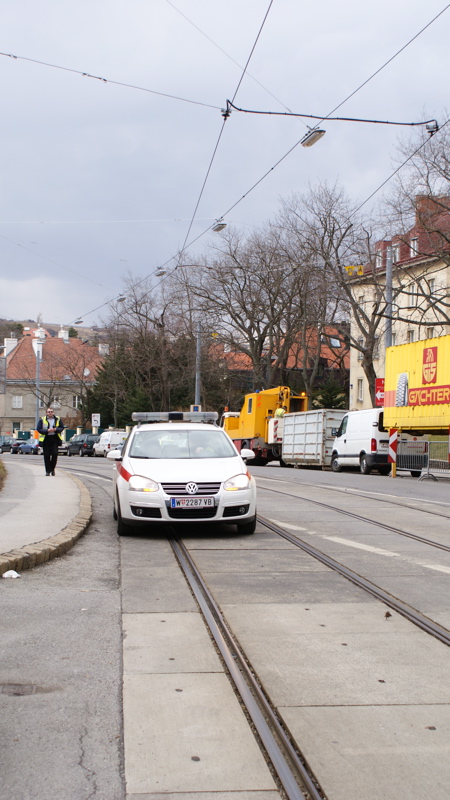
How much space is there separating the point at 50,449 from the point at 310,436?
49.3 ft

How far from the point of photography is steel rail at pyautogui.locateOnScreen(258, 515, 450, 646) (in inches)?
221

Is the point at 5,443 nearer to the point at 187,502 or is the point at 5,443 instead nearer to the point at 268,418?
the point at 268,418

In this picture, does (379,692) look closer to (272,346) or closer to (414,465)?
(414,465)

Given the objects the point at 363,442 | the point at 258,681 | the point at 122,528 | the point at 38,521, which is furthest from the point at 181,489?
the point at 363,442

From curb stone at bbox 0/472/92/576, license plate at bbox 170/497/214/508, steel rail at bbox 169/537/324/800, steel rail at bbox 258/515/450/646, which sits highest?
license plate at bbox 170/497/214/508

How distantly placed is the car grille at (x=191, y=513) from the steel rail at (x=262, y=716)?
11.4 feet

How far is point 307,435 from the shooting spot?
32.8 metres

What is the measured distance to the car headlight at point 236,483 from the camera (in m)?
10.1

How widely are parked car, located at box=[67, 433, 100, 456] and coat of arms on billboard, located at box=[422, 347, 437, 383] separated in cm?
3567

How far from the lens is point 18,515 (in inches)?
432

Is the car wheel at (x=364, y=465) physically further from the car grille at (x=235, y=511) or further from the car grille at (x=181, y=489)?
the car grille at (x=181, y=489)

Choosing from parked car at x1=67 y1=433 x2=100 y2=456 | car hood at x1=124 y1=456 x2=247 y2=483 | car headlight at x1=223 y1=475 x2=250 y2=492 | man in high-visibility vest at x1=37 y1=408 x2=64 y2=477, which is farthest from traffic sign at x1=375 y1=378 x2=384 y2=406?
parked car at x1=67 y1=433 x2=100 y2=456

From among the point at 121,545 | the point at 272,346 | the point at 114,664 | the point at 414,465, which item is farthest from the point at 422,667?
the point at 272,346

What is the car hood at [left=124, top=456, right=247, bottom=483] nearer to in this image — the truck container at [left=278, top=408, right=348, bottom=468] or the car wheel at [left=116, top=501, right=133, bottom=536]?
the car wheel at [left=116, top=501, right=133, bottom=536]
